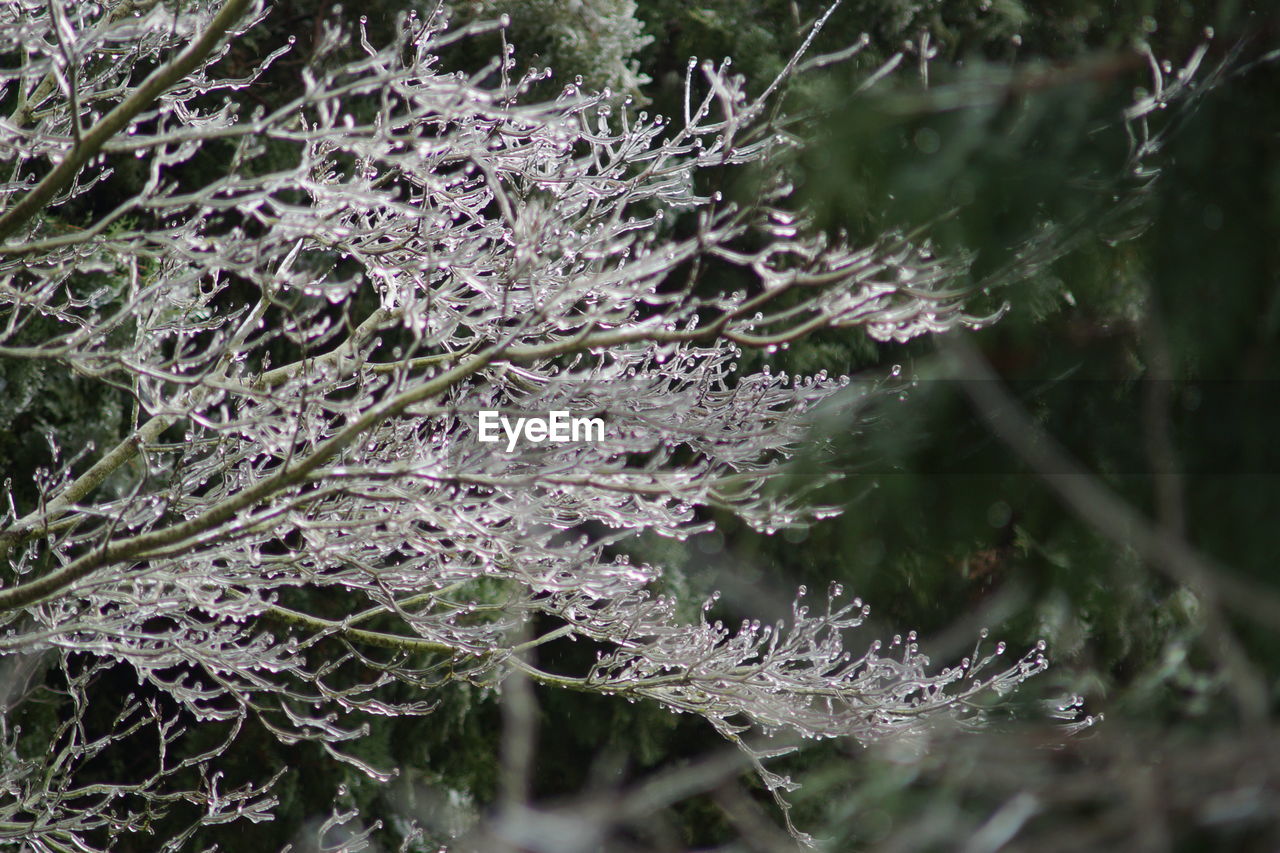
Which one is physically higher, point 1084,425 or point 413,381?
point 1084,425

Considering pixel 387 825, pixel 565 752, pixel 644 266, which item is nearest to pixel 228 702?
pixel 387 825

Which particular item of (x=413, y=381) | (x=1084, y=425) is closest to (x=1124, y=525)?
(x=1084, y=425)

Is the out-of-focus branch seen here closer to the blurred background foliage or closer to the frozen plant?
the blurred background foliage

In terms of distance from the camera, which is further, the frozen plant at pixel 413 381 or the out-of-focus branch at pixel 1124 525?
the frozen plant at pixel 413 381

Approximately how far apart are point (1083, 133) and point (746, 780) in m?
5.16

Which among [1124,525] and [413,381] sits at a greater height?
[1124,525]

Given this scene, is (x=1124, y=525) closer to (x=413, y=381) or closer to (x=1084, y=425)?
(x=1084, y=425)

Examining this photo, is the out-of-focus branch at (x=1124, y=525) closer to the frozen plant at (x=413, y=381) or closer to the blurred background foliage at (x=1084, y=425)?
the blurred background foliage at (x=1084, y=425)

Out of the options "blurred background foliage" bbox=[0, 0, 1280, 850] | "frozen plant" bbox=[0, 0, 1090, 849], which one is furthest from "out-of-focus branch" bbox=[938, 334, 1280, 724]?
"frozen plant" bbox=[0, 0, 1090, 849]

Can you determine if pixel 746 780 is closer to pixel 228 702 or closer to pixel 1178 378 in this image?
pixel 228 702

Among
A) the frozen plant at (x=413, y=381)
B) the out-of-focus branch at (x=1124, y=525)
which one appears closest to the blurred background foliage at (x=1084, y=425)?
the out-of-focus branch at (x=1124, y=525)

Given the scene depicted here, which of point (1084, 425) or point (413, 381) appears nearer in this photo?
point (1084, 425)

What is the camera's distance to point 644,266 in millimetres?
2148

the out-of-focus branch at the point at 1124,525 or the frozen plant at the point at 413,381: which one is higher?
the out-of-focus branch at the point at 1124,525
